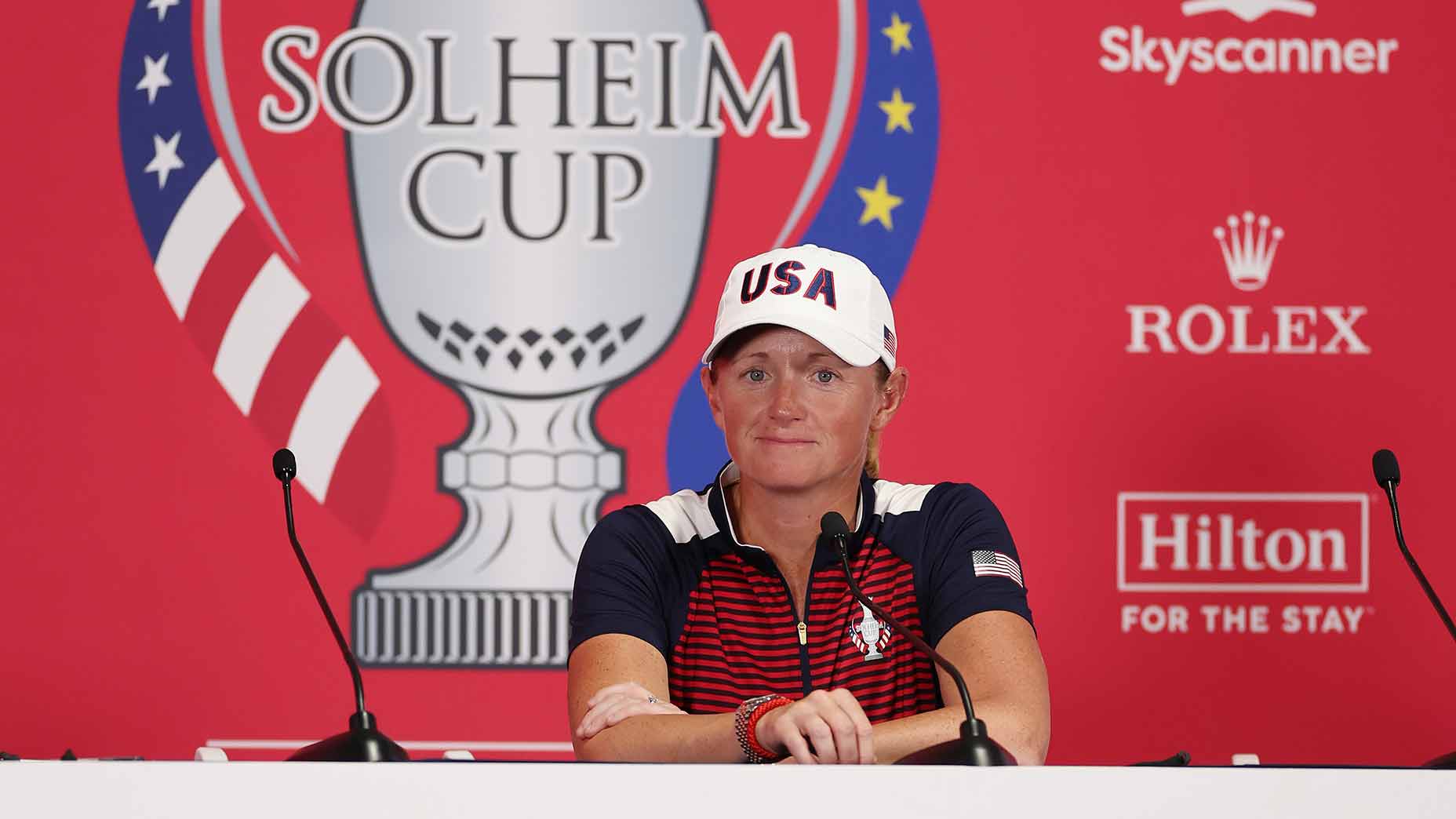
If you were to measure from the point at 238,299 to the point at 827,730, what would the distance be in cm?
148

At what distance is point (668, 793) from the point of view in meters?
0.92

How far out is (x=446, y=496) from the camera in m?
2.36

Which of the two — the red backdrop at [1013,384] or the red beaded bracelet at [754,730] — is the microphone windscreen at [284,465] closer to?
the red beaded bracelet at [754,730]

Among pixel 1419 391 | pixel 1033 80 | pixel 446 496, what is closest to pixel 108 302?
pixel 446 496

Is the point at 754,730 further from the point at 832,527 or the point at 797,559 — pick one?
the point at 797,559

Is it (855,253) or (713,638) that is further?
(855,253)

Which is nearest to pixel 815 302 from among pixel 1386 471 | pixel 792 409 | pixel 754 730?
pixel 792 409

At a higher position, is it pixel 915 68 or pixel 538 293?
pixel 915 68

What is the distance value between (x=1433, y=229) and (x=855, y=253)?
0.91m

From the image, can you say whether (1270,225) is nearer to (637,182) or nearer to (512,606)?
(637,182)

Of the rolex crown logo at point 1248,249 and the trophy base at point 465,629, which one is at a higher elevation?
the rolex crown logo at point 1248,249

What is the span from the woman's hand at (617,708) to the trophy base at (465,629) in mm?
915

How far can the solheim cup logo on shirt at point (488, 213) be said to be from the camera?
A: 7.75 feet

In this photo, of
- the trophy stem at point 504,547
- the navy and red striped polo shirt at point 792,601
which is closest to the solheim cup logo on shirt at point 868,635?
the navy and red striped polo shirt at point 792,601
